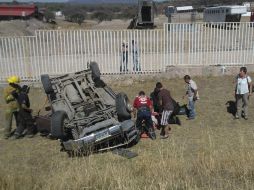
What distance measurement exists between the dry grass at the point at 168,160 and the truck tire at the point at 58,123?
0.55 meters

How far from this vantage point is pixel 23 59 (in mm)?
17578

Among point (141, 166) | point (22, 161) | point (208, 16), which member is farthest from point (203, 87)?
point (208, 16)

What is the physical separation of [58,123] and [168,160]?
4.04m

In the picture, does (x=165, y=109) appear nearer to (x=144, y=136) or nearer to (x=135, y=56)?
(x=144, y=136)

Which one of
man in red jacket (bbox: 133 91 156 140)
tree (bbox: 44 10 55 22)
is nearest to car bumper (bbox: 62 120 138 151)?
man in red jacket (bbox: 133 91 156 140)

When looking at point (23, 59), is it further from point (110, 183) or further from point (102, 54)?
point (110, 183)

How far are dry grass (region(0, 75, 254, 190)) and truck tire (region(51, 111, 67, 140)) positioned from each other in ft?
1.82

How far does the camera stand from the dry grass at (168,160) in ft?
17.1

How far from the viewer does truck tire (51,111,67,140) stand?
32.3ft

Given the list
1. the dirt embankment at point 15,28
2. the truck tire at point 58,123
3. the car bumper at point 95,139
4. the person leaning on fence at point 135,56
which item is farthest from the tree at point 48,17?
the car bumper at point 95,139

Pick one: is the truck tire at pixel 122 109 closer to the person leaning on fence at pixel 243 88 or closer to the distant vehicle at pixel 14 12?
the person leaning on fence at pixel 243 88

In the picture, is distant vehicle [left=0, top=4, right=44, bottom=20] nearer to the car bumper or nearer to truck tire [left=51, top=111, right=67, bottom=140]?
truck tire [left=51, top=111, right=67, bottom=140]

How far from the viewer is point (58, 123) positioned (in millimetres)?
9828

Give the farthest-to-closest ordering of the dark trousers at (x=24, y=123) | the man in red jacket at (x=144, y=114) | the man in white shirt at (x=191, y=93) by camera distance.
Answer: the man in white shirt at (x=191, y=93) → the dark trousers at (x=24, y=123) → the man in red jacket at (x=144, y=114)
